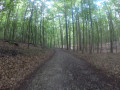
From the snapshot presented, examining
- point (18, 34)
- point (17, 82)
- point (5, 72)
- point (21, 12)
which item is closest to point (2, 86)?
point (17, 82)

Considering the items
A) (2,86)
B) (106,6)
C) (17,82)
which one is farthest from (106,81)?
(106,6)

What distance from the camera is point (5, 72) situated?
7.00m

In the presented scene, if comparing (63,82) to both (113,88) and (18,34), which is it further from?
(18,34)

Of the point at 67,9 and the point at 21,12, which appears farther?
the point at 21,12

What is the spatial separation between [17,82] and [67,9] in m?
24.3

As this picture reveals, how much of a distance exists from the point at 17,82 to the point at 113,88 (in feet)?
19.0

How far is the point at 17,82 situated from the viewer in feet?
20.3

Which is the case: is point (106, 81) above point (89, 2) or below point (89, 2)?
below

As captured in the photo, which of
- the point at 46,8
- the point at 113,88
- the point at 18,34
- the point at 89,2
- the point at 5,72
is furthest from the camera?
the point at 18,34

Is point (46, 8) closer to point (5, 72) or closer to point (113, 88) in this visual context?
point (5, 72)

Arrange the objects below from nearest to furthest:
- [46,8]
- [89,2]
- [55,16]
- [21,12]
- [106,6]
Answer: [89,2], [106,6], [46,8], [21,12], [55,16]

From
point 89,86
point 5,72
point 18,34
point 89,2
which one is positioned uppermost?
point 89,2

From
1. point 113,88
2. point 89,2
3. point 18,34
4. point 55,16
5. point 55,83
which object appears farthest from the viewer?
point 18,34

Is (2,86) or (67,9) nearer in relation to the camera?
(2,86)
